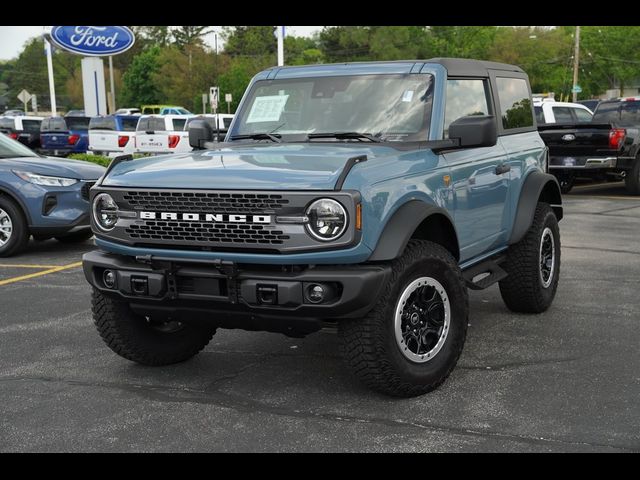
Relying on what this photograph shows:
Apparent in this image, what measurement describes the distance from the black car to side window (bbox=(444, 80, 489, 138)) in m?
29.0

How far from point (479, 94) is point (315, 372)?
7.97 feet

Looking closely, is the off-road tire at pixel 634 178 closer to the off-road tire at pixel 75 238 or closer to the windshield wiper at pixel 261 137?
the off-road tire at pixel 75 238

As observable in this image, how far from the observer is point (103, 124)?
27.4 m

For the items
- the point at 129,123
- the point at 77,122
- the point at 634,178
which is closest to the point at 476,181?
the point at 634,178

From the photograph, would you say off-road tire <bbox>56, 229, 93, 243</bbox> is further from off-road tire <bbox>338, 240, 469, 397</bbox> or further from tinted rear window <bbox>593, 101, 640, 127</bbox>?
tinted rear window <bbox>593, 101, 640, 127</bbox>

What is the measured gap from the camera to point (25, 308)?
704 centimetres

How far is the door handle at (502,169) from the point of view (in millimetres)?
5853

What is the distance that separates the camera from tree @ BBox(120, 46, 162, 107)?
79363 mm

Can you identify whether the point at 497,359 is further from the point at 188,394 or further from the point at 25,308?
the point at 25,308

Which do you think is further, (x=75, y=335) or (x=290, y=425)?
(x=75, y=335)

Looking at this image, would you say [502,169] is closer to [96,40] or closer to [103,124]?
[103,124]

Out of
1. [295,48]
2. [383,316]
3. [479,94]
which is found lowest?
[383,316]

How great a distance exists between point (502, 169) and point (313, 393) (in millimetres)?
2237
